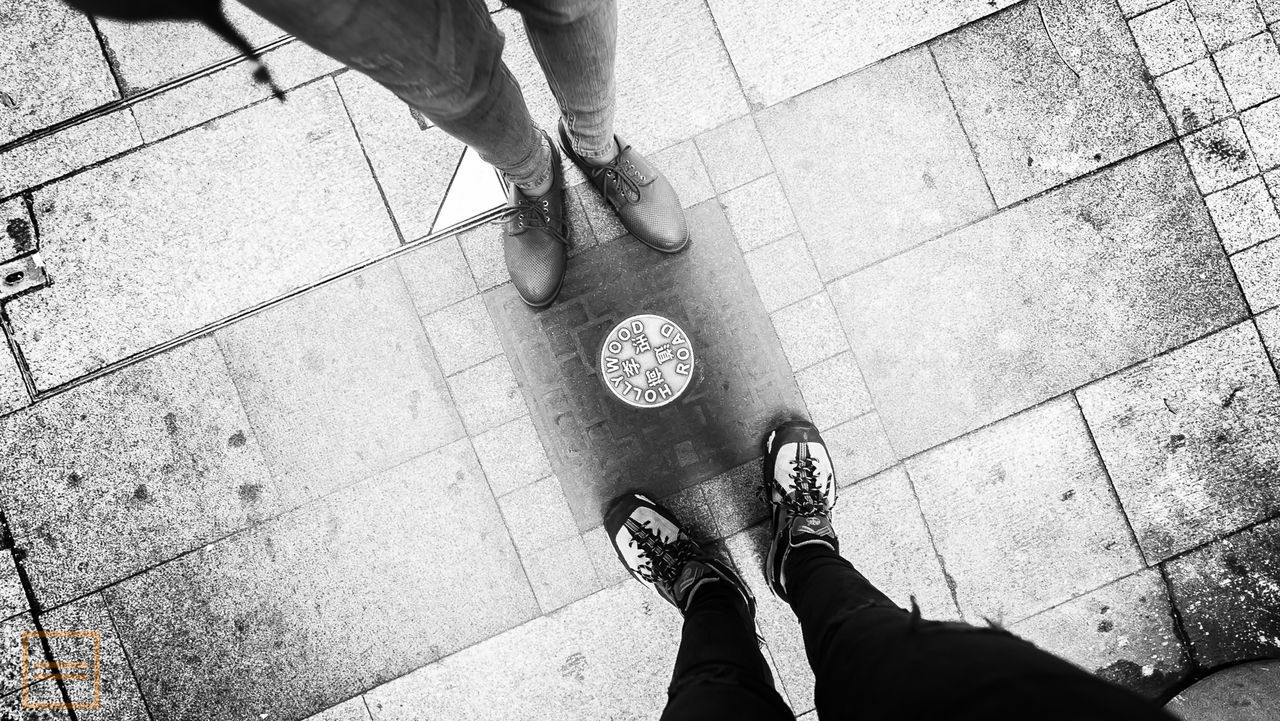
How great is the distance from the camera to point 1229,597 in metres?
2.96

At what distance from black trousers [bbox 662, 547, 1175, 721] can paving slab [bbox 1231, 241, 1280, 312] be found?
8.27 feet

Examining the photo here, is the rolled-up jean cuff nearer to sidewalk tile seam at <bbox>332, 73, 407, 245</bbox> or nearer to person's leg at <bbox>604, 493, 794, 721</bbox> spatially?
sidewalk tile seam at <bbox>332, 73, 407, 245</bbox>

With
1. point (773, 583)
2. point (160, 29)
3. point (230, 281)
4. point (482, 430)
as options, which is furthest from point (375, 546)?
point (160, 29)

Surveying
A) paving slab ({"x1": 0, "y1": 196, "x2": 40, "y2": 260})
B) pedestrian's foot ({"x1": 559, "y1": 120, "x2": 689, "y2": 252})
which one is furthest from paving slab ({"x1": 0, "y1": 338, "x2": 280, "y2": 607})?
pedestrian's foot ({"x1": 559, "y1": 120, "x2": 689, "y2": 252})

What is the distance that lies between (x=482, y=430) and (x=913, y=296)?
223 cm

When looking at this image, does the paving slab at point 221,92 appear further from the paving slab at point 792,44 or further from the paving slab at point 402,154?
the paving slab at point 792,44

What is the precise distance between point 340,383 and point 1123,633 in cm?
401

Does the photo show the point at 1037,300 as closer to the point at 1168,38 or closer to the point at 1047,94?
Result: the point at 1047,94

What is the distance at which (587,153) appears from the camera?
264 cm

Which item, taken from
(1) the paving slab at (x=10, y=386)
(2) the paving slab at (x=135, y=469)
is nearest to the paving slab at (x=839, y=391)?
(2) the paving slab at (x=135, y=469)

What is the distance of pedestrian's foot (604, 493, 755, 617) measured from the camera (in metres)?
2.70

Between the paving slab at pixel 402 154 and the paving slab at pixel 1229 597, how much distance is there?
4.08 m

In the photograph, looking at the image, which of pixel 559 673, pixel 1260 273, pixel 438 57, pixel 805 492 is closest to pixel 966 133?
pixel 1260 273

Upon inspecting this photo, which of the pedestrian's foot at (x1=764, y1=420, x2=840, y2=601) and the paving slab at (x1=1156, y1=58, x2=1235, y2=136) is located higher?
the paving slab at (x1=1156, y1=58, x2=1235, y2=136)
